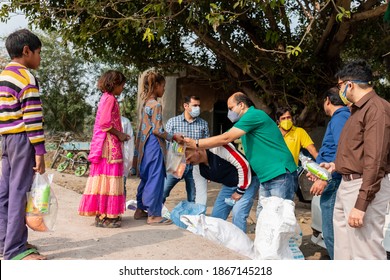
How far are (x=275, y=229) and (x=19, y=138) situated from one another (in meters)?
2.39

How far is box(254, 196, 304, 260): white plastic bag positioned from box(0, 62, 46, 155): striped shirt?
7.02 feet

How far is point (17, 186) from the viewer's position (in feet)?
12.2

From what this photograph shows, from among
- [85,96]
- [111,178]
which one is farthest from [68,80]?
[111,178]

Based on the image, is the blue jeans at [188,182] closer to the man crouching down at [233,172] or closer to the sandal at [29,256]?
the man crouching down at [233,172]

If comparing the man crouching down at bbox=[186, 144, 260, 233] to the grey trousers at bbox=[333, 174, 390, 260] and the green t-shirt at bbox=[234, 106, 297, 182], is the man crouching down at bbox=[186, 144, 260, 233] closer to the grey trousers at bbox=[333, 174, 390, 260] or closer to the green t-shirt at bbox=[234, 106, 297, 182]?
the green t-shirt at bbox=[234, 106, 297, 182]

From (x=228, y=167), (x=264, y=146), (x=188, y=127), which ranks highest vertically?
(x=188, y=127)

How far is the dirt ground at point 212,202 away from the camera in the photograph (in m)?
6.33

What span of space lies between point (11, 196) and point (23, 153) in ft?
→ 1.12

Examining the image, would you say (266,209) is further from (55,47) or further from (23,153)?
(55,47)

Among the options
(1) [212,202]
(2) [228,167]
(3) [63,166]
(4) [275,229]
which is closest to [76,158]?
(3) [63,166]

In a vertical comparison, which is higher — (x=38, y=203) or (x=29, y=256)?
(x=38, y=203)

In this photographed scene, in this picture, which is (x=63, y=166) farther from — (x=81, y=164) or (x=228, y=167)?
(x=228, y=167)

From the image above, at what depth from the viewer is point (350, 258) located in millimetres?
3648

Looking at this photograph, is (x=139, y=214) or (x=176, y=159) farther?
(x=139, y=214)
